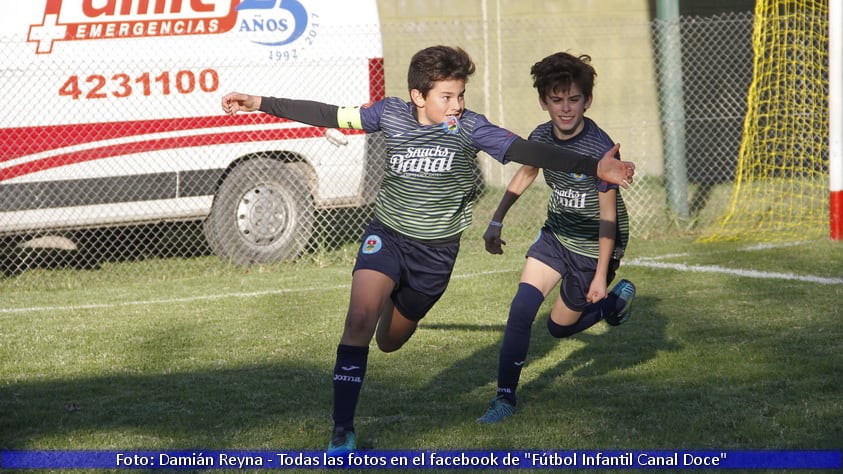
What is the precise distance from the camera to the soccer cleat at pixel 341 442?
4.84m

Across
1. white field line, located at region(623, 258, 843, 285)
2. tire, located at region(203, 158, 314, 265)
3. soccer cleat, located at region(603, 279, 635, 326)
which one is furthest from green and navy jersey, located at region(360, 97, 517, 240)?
tire, located at region(203, 158, 314, 265)

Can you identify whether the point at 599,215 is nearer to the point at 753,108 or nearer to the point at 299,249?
the point at 299,249

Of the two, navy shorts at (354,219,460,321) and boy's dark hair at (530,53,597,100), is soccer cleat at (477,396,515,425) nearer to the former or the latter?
navy shorts at (354,219,460,321)

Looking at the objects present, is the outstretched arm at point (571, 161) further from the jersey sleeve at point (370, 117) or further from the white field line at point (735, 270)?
the white field line at point (735, 270)

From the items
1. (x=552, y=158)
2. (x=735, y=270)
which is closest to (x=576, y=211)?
(x=552, y=158)

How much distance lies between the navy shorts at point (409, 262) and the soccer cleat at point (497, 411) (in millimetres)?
571

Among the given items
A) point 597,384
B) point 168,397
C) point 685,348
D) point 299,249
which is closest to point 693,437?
point 597,384

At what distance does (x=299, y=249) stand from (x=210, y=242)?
85cm

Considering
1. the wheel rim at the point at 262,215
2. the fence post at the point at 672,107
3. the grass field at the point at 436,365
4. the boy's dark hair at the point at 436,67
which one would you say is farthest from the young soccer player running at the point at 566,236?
the fence post at the point at 672,107

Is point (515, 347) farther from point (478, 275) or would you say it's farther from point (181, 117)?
point (181, 117)

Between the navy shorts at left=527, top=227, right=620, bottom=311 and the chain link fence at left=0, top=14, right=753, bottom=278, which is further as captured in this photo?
the chain link fence at left=0, top=14, right=753, bottom=278

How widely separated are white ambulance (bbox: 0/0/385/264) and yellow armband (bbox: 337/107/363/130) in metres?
5.23

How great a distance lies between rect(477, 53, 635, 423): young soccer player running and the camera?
5523mm

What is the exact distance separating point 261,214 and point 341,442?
6253 millimetres
